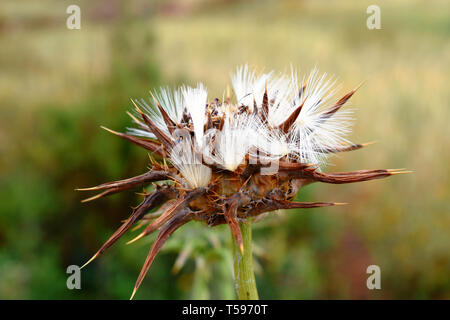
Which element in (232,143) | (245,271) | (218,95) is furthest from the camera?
(218,95)

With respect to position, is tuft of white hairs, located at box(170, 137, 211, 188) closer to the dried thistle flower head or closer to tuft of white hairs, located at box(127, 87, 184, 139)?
the dried thistle flower head

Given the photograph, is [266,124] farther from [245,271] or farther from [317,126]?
[245,271]

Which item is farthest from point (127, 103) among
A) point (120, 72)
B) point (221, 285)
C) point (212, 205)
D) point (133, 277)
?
point (212, 205)

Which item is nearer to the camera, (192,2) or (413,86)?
(413,86)

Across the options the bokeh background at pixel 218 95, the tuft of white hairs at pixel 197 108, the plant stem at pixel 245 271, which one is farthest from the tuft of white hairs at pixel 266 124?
the bokeh background at pixel 218 95

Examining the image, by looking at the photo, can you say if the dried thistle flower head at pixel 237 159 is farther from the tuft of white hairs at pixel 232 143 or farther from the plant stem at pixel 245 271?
the plant stem at pixel 245 271

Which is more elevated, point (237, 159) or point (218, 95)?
point (218, 95)

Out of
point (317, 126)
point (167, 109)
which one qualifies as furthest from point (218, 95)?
point (317, 126)
